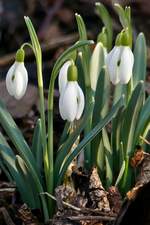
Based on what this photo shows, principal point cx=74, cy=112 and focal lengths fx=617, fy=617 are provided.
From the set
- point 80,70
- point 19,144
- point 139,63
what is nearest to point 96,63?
point 80,70

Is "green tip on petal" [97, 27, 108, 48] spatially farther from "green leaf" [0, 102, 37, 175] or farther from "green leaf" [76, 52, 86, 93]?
"green leaf" [0, 102, 37, 175]

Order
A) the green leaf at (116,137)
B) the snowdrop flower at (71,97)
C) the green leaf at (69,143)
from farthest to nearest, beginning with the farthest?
the green leaf at (116,137)
the green leaf at (69,143)
the snowdrop flower at (71,97)

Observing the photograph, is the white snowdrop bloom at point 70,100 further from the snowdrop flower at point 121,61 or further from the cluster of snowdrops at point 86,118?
the snowdrop flower at point 121,61

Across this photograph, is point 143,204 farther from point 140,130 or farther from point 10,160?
point 10,160

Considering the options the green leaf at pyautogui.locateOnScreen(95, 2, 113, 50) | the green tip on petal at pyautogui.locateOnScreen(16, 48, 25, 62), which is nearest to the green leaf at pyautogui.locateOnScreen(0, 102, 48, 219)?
the green tip on petal at pyautogui.locateOnScreen(16, 48, 25, 62)

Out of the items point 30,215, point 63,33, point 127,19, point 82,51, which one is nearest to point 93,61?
point 82,51

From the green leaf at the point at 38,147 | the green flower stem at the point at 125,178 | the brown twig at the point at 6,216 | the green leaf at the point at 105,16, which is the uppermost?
the green leaf at the point at 105,16

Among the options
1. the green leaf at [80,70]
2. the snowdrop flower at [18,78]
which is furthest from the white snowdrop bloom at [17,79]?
the green leaf at [80,70]
